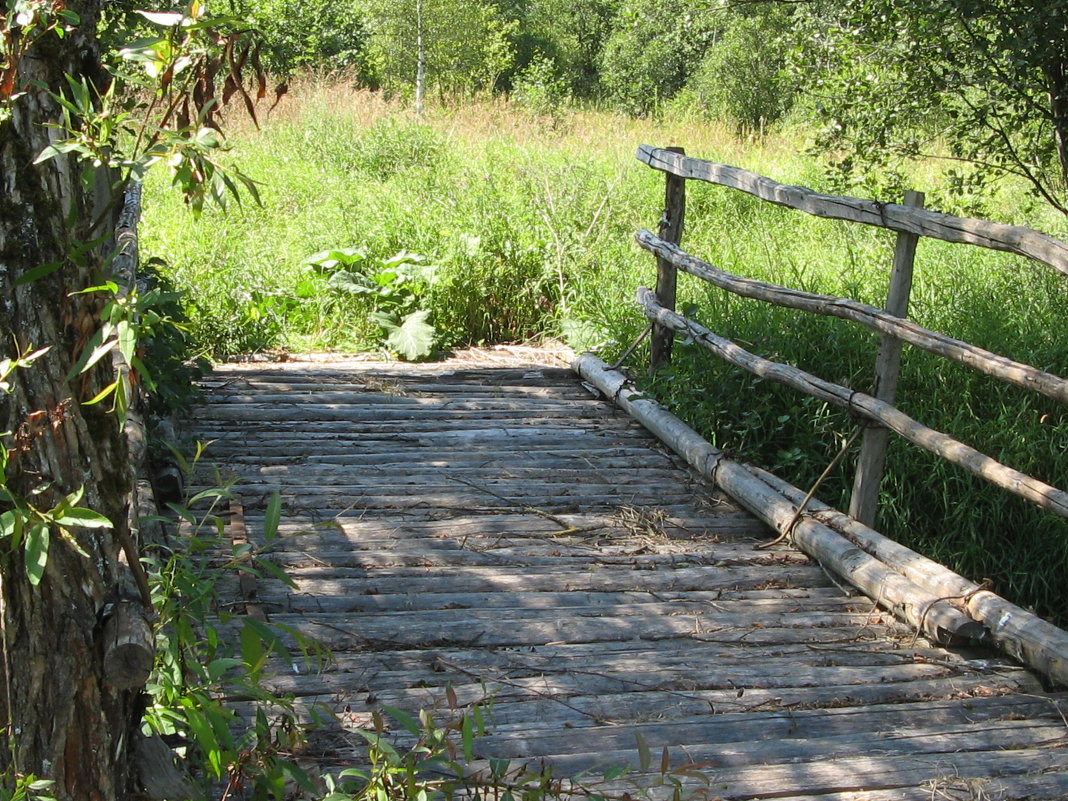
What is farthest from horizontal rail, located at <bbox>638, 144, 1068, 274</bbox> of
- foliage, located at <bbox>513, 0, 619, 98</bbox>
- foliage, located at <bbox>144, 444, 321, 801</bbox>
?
foliage, located at <bbox>513, 0, 619, 98</bbox>

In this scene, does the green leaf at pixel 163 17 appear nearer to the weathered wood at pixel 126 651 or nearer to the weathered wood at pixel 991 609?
the weathered wood at pixel 126 651

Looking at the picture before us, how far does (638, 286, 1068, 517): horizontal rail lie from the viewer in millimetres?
3498

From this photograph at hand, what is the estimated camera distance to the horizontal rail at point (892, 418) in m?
3.50

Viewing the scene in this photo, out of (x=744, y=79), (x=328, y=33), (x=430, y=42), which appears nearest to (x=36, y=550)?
(x=430, y=42)

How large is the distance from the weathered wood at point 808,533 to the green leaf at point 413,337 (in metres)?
1.69

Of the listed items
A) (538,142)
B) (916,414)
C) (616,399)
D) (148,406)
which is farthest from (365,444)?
(538,142)

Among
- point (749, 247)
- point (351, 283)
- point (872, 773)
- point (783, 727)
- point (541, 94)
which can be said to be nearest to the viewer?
point (872, 773)

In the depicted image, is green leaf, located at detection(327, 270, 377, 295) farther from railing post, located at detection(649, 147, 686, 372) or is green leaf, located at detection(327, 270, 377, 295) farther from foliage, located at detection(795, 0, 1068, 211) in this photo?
foliage, located at detection(795, 0, 1068, 211)

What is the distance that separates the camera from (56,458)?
1.78 m

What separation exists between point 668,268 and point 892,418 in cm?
233

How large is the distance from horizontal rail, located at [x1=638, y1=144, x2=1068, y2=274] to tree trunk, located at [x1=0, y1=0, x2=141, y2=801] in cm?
265

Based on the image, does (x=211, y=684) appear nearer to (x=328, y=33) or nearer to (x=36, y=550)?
(x=36, y=550)

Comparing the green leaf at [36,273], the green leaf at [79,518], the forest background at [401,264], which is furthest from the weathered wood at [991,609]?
the green leaf at [36,273]

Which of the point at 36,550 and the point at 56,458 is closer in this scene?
the point at 36,550
